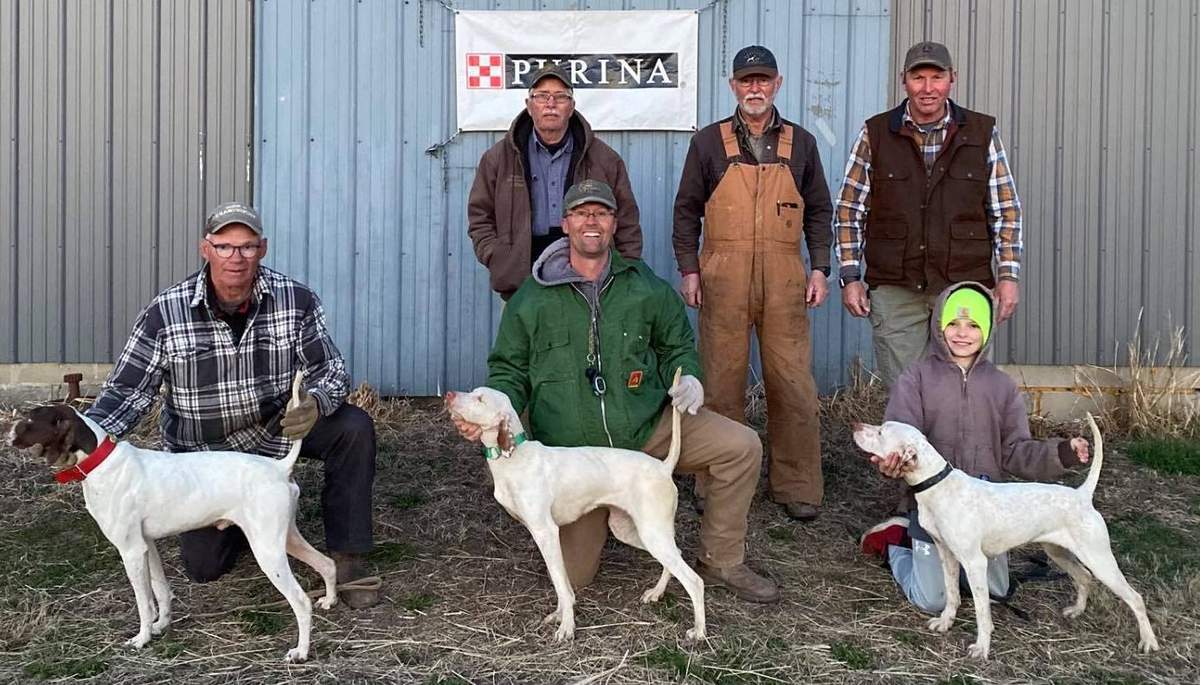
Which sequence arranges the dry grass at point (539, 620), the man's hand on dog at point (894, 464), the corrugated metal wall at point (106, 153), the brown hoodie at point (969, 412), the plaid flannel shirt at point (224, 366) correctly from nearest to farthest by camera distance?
the dry grass at point (539, 620) < the man's hand on dog at point (894, 464) < the plaid flannel shirt at point (224, 366) < the brown hoodie at point (969, 412) < the corrugated metal wall at point (106, 153)

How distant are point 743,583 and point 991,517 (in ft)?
3.28

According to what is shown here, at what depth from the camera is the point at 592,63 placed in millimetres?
6363

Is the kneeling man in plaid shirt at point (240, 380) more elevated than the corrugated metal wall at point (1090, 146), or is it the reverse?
the corrugated metal wall at point (1090, 146)

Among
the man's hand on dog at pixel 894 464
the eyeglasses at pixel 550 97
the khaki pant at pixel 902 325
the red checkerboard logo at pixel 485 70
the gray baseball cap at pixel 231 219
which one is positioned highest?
the red checkerboard logo at pixel 485 70

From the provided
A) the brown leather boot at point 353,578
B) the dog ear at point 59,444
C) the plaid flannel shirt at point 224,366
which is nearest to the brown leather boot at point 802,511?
the brown leather boot at point 353,578

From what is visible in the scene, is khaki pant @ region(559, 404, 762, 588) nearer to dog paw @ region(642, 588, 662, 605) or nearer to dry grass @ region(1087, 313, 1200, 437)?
dog paw @ region(642, 588, 662, 605)

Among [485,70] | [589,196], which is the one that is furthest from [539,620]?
[485,70]

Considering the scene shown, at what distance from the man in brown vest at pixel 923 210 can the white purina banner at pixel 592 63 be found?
78.9 inches

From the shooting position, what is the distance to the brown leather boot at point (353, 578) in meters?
3.73

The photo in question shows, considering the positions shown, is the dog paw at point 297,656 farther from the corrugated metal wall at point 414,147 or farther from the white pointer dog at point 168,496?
the corrugated metal wall at point 414,147

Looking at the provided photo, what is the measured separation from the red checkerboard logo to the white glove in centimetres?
354

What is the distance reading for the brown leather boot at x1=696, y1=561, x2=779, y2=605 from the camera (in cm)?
379

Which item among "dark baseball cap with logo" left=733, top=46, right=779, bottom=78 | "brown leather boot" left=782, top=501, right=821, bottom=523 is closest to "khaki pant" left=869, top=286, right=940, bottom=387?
"brown leather boot" left=782, top=501, right=821, bottom=523

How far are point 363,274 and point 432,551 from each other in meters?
2.82
